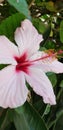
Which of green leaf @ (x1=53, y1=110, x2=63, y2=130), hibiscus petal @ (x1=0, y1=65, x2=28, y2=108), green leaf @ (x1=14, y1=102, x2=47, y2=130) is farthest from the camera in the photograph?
green leaf @ (x1=53, y1=110, x2=63, y2=130)

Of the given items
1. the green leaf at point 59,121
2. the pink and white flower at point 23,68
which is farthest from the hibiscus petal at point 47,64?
the green leaf at point 59,121

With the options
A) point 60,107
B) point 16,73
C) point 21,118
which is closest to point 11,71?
point 16,73

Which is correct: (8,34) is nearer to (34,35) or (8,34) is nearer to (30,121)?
(34,35)

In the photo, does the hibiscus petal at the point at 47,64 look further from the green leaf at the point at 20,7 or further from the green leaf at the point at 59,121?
the green leaf at the point at 59,121

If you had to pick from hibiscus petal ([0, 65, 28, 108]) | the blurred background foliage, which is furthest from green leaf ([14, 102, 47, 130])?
hibiscus petal ([0, 65, 28, 108])

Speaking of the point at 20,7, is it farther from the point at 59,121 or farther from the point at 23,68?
the point at 59,121

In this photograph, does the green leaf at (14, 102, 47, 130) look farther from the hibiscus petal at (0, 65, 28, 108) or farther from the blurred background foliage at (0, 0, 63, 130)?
the hibiscus petal at (0, 65, 28, 108)
